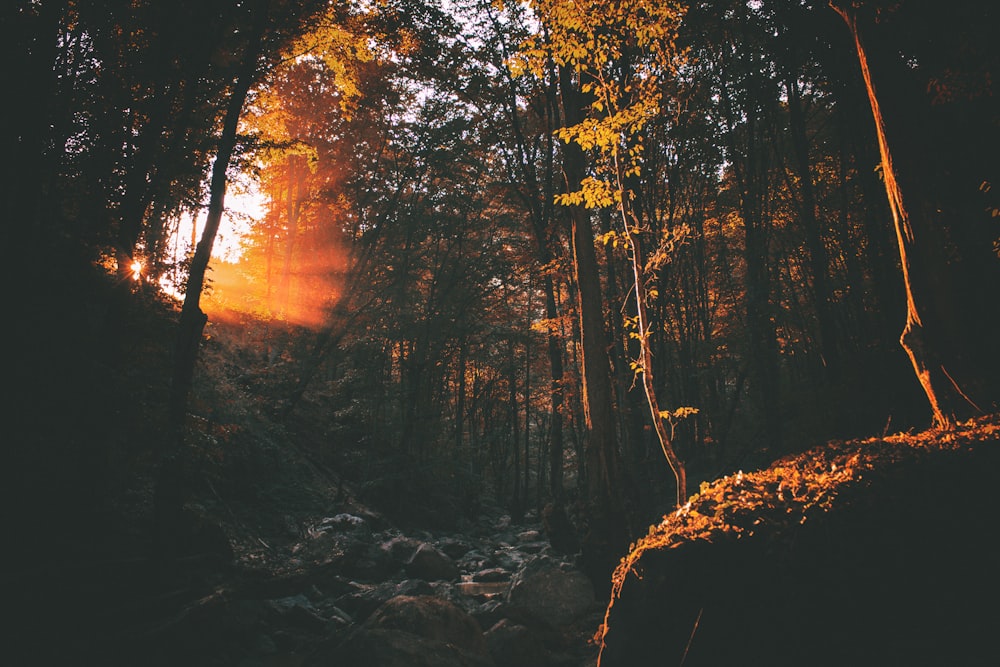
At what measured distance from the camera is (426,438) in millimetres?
24812

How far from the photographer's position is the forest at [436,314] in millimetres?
5121

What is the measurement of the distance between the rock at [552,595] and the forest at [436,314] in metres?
0.05

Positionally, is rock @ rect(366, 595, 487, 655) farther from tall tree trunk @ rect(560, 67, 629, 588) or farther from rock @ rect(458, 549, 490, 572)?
rock @ rect(458, 549, 490, 572)

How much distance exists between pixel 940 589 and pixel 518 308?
2833 centimetres

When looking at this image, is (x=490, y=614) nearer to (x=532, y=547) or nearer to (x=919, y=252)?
(x=919, y=252)

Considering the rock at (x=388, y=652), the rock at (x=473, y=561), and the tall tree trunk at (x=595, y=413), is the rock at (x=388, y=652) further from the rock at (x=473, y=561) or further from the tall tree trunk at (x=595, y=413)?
the rock at (x=473, y=561)

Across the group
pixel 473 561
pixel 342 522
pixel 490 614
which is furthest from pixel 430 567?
pixel 490 614

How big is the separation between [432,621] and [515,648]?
1307 millimetres

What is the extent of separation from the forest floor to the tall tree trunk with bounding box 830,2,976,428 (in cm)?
100

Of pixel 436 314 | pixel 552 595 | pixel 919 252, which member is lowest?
pixel 552 595

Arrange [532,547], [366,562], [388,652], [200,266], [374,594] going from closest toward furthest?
[388,652] < [200,266] < [374,594] < [366,562] < [532,547]

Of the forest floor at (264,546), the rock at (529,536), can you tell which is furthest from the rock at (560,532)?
the rock at (529,536)

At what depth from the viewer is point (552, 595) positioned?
8.75 metres

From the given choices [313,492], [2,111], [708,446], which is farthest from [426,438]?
[2,111]
